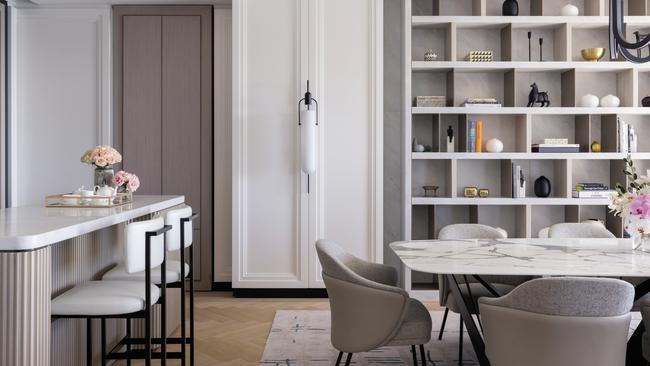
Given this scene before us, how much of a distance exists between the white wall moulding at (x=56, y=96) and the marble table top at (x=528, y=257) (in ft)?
12.4

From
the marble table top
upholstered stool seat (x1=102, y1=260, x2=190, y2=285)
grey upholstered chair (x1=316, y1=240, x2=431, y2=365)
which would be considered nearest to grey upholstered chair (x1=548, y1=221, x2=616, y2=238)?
the marble table top

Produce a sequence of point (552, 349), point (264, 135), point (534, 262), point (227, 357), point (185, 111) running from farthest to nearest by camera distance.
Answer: point (185, 111) → point (264, 135) → point (227, 357) → point (534, 262) → point (552, 349)

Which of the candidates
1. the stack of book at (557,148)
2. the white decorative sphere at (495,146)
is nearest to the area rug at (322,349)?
the stack of book at (557,148)

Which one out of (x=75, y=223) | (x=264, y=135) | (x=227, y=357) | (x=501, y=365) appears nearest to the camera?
(x=501, y=365)

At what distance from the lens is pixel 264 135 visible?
16.4ft

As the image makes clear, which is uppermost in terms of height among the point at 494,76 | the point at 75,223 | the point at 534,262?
the point at 494,76

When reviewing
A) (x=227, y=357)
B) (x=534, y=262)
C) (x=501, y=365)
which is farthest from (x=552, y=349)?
(x=227, y=357)

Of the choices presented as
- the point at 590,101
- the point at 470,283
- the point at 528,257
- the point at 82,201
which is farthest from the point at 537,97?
the point at 82,201

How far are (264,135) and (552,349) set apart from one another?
3.50 m

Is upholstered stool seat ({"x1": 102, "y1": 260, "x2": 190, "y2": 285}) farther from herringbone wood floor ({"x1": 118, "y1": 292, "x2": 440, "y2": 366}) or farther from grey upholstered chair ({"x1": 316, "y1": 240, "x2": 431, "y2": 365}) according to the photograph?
grey upholstered chair ({"x1": 316, "y1": 240, "x2": 431, "y2": 365})

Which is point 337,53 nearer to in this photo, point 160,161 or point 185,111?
point 185,111

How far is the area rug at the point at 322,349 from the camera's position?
3.33 metres

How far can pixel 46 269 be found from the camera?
1.98 m

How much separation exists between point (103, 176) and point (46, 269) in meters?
1.60
